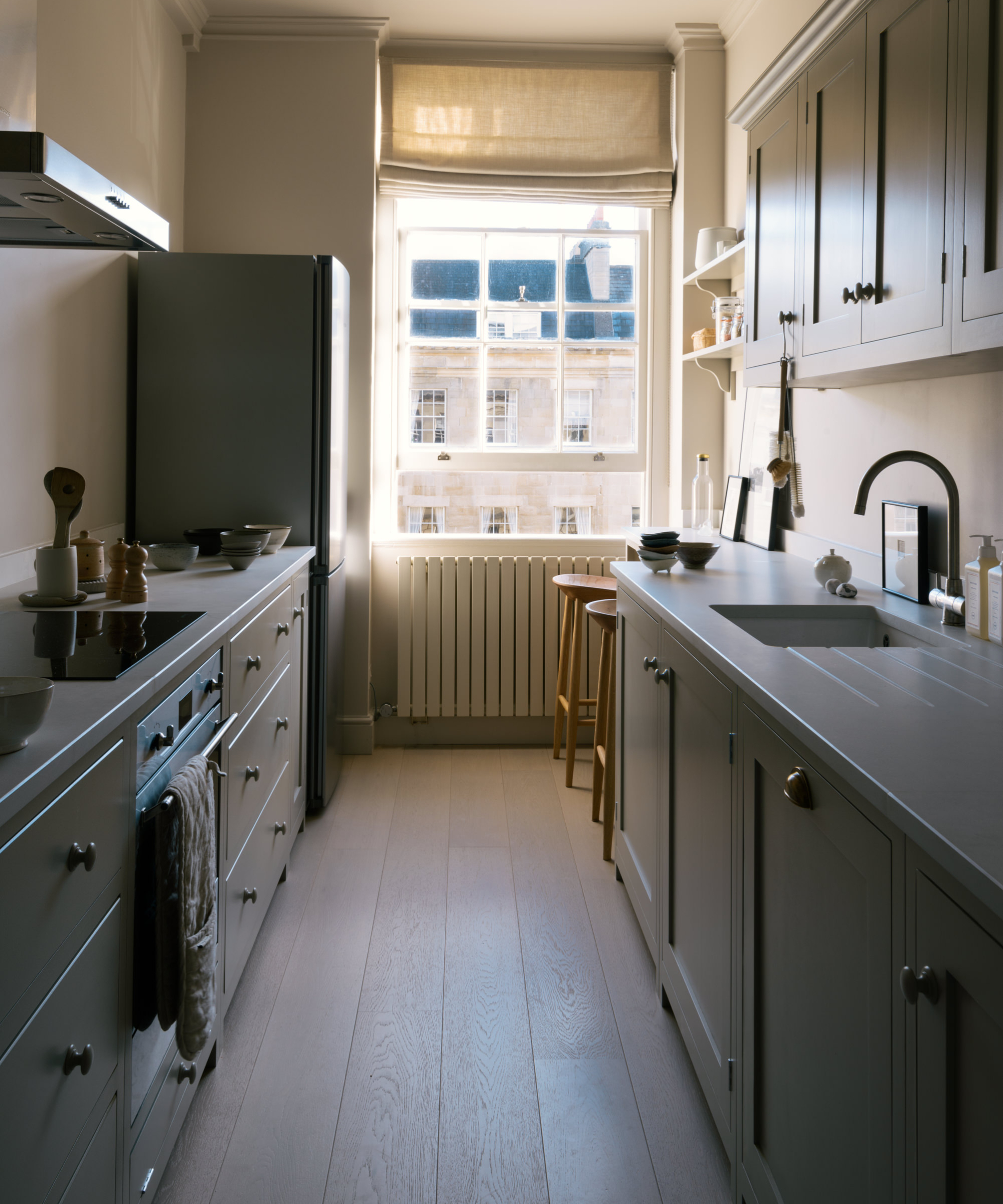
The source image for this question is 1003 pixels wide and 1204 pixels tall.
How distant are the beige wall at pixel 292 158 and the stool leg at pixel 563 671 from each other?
930mm

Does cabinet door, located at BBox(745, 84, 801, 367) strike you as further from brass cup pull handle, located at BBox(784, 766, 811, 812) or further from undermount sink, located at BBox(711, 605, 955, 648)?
brass cup pull handle, located at BBox(784, 766, 811, 812)

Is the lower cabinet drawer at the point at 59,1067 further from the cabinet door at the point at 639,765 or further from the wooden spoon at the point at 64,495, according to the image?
the cabinet door at the point at 639,765

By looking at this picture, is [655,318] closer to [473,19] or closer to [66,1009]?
[473,19]

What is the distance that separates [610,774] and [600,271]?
245 centimetres

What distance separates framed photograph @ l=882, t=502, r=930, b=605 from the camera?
2.27 m

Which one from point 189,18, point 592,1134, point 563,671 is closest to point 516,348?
point 563,671

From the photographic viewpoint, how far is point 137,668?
1554 millimetres

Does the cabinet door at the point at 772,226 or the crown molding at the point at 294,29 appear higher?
the crown molding at the point at 294,29

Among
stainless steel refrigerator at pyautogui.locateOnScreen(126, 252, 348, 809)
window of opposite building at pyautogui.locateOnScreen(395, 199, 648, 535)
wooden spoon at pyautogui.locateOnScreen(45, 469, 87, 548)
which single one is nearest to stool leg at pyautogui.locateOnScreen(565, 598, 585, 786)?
window of opposite building at pyautogui.locateOnScreen(395, 199, 648, 535)

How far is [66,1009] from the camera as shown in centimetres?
119

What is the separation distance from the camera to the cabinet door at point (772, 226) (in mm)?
2555

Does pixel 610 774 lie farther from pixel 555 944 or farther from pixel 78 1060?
pixel 78 1060

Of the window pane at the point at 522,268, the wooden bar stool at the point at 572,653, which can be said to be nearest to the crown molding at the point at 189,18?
the window pane at the point at 522,268

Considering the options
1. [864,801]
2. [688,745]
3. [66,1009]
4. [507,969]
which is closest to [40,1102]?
[66,1009]
